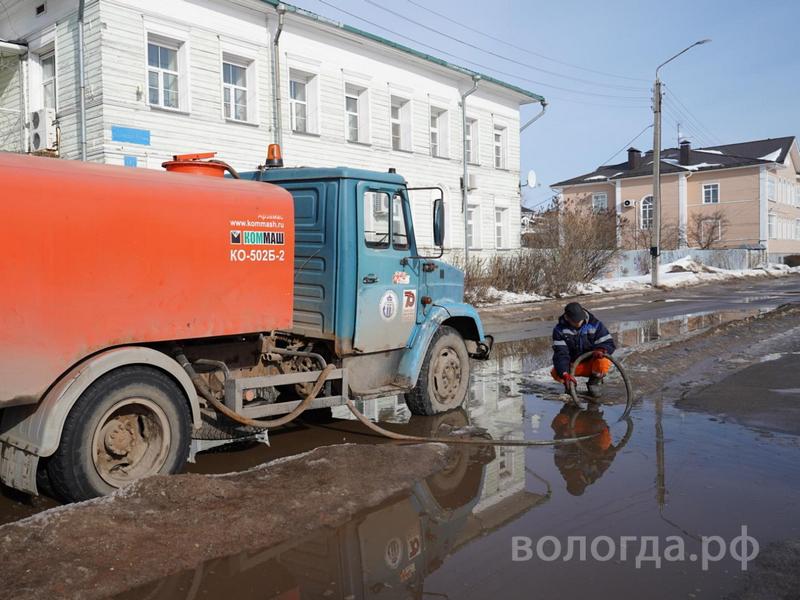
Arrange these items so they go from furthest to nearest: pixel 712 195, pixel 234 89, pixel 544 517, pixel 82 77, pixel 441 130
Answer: pixel 712 195 < pixel 441 130 < pixel 234 89 < pixel 82 77 < pixel 544 517

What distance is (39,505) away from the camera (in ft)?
15.5

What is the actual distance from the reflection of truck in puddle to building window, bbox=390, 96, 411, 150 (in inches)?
866

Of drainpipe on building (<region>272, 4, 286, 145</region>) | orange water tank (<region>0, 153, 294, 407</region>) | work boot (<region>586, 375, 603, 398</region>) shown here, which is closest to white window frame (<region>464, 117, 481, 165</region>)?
drainpipe on building (<region>272, 4, 286, 145</region>)

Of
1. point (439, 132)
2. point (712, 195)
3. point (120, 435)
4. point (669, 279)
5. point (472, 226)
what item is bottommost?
point (120, 435)

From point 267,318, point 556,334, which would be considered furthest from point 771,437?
point 267,318

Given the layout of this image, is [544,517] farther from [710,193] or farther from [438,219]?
[710,193]

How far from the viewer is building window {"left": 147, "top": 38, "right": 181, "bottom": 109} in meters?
17.8

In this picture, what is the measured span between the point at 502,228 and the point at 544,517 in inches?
1074

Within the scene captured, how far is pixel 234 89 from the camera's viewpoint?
2000 centimetres

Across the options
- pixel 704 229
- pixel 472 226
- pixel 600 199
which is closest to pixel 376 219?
pixel 472 226

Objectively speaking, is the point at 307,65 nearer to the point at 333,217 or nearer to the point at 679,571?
the point at 333,217

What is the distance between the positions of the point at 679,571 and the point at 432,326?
12.8ft

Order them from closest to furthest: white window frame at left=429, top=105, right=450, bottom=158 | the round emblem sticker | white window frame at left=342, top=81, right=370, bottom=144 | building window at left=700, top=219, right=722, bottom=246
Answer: the round emblem sticker
white window frame at left=342, top=81, right=370, bottom=144
white window frame at left=429, top=105, right=450, bottom=158
building window at left=700, top=219, right=722, bottom=246

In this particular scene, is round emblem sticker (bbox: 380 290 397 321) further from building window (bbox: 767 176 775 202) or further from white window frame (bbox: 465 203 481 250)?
building window (bbox: 767 176 775 202)
